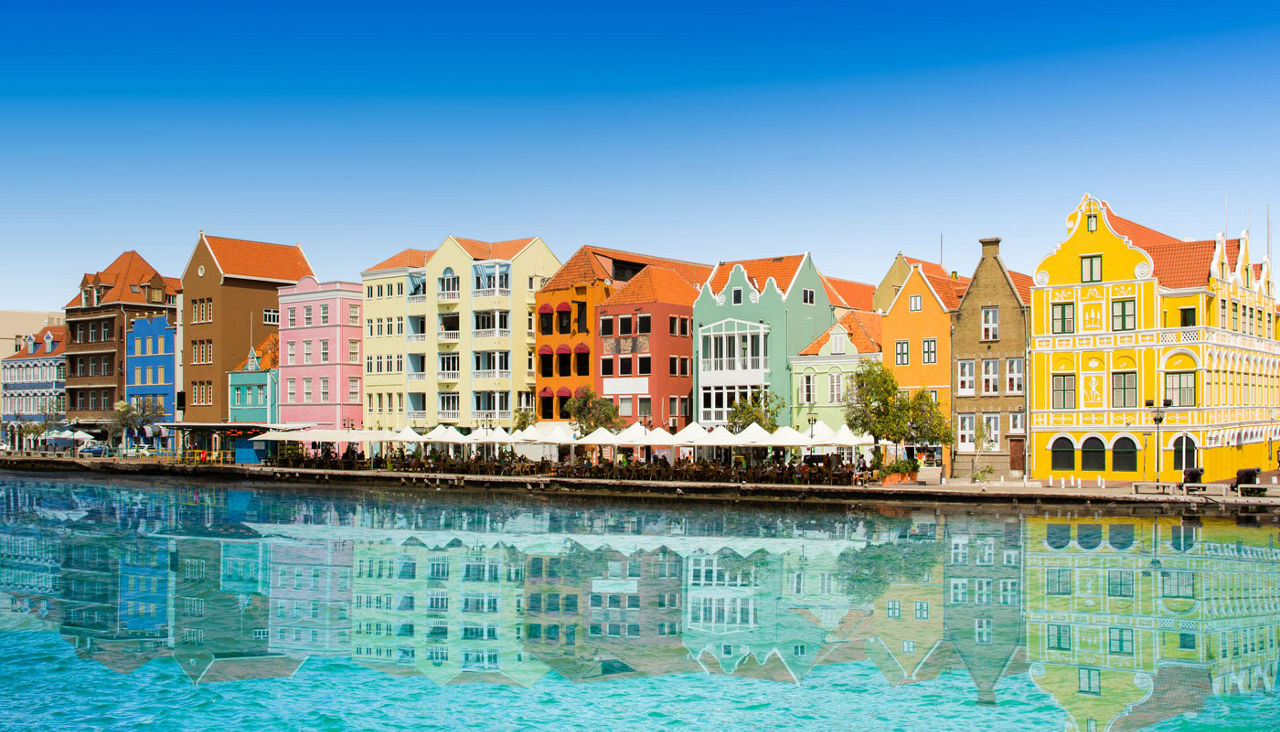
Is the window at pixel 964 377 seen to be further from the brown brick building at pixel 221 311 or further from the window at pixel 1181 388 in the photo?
the brown brick building at pixel 221 311

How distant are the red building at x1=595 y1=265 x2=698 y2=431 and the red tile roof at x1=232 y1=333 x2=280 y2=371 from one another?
34.0 m

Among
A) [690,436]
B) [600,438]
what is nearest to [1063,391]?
[690,436]

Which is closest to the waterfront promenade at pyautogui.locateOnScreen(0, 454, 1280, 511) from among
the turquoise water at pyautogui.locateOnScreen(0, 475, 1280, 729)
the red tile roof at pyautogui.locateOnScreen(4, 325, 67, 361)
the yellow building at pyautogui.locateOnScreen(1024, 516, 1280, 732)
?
the turquoise water at pyautogui.locateOnScreen(0, 475, 1280, 729)

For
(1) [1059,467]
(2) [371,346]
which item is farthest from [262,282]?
(1) [1059,467]

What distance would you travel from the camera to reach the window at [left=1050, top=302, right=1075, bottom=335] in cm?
6400

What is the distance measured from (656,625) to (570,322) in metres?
52.6

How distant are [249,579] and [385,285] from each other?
185 ft

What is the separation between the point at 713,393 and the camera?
3024 inches

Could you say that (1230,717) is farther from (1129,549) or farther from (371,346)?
(371,346)

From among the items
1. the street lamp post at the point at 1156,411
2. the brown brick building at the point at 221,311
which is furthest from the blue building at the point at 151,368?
the street lamp post at the point at 1156,411

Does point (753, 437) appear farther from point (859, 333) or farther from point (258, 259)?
point (258, 259)

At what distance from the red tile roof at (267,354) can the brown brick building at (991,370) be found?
57399mm

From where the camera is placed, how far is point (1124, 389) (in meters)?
62.3

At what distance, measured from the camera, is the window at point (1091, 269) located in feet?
207
